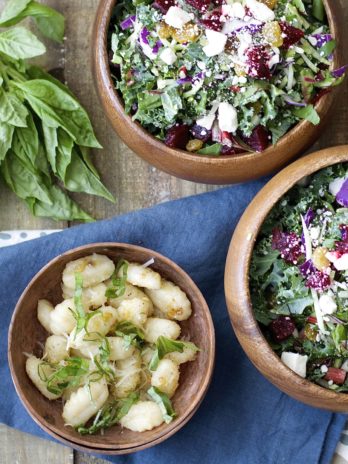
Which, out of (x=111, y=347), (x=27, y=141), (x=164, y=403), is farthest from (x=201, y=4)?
(x=164, y=403)

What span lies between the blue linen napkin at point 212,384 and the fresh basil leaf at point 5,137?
0.23 metres

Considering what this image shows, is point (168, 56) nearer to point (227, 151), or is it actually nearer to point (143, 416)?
point (227, 151)

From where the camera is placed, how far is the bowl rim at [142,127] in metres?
1.67

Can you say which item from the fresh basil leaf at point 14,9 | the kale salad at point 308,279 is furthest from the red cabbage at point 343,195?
the fresh basil leaf at point 14,9

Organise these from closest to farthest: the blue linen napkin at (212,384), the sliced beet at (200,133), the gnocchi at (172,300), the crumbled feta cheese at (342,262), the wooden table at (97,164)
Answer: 1. the crumbled feta cheese at (342,262)
2. the sliced beet at (200,133)
3. the gnocchi at (172,300)
4. the blue linen napkin at (212,384)
5. the wooden table at (97,164)

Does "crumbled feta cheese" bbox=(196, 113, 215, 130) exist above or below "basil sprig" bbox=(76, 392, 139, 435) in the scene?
above

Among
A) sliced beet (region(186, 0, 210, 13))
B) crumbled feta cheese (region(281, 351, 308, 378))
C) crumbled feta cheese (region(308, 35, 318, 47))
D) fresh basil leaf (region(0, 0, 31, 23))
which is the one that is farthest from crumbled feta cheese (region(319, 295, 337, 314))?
fresh basil leaf (region(0, 0, 31, 23))

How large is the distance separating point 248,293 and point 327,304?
0.54 ft

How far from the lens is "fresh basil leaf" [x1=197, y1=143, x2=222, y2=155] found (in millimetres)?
1688

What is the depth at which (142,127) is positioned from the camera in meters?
1.70

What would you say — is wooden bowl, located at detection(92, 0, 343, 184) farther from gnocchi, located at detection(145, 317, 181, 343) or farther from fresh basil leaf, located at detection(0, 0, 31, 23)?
gnocchi, located at detection(145, 317, 181, 343)

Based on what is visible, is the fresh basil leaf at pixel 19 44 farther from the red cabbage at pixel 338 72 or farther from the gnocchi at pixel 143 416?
the gnocchi at pixel 143 416

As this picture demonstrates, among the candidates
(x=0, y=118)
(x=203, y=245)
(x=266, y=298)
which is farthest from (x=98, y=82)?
(x=266, y=298)

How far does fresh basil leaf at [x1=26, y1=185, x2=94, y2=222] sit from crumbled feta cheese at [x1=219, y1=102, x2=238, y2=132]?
1.63 feet
